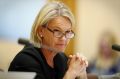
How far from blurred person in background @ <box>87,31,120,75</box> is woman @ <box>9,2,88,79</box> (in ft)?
5.46

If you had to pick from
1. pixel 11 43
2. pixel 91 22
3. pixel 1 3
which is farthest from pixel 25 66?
pixel 91 22

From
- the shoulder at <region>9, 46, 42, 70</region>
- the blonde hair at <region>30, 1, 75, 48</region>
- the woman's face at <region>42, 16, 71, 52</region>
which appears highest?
the blonde hair at <region>30, 1, 75, 48</region>

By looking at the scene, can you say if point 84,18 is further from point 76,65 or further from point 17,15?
point 76,65

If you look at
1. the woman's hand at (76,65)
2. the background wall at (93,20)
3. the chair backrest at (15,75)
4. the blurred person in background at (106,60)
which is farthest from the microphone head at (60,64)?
the background wall at (93,20)

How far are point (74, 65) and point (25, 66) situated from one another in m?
0.22

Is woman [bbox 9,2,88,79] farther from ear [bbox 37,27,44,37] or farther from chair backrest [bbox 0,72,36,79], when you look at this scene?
chair backrest [bbox 0,72,36,79]

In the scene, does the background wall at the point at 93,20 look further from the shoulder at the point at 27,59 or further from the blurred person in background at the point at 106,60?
the shoulder at the point at 27,59

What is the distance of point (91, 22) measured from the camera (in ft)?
12.2

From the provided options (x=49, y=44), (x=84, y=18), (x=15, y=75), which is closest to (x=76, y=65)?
(x=49, y=44)

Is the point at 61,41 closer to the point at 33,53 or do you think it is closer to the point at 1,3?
the point at 33,53

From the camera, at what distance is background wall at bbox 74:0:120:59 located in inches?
144

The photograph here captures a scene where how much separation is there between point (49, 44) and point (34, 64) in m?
0.13

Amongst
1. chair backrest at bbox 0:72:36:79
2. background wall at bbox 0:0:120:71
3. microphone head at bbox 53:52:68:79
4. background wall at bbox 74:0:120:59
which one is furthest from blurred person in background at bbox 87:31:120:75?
chair backrest at bbox 0:72:36:79

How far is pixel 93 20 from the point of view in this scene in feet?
12.2
